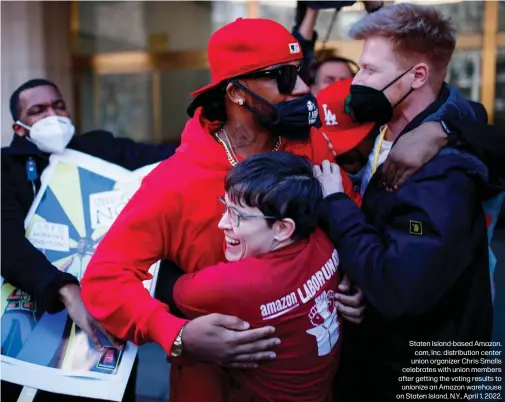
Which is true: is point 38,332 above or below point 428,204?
below

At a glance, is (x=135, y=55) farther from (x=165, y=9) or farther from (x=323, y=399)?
(x=323, y=399)

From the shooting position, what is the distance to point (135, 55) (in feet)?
22.5

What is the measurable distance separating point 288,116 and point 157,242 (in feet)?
1.76

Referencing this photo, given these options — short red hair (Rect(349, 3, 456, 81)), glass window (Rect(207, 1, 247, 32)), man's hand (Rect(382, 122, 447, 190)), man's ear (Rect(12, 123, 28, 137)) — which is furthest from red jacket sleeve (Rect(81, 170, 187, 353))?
glass window (Rect(207, 1, 247, 32))

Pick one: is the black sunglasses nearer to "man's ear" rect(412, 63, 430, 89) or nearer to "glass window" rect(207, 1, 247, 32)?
"man's ear" rect(412, 63, 430, 89)

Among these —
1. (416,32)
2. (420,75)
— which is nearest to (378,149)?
(420,75)

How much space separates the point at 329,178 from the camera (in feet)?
5.60

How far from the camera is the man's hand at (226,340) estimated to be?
1548 millimetres

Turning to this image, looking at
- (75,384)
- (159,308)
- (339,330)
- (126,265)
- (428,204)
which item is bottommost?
(75,384)

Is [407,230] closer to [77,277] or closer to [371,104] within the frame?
[371,104]

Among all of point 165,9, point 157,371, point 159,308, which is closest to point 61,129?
point 159,308

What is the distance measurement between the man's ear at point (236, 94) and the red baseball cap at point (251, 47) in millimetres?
36

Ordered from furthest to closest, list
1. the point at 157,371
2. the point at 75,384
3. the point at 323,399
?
the point at 157,371 < the point at 75,384 < the point at 323,399

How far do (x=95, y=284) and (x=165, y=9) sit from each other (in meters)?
5.56
